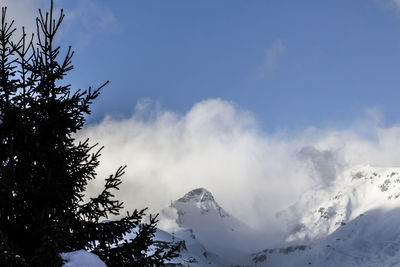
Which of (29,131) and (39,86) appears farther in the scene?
(39,86)

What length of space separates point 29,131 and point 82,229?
2.50 meters

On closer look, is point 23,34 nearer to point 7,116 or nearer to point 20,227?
point 7,116

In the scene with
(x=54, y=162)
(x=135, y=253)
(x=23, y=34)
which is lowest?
(x=135, y=253)

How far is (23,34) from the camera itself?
10852 mm

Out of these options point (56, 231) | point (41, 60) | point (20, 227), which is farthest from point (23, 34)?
point (56, 231)

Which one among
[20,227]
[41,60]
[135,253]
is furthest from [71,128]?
[135,253]

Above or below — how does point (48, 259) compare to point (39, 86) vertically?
below

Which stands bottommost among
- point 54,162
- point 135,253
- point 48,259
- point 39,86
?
point 48,259

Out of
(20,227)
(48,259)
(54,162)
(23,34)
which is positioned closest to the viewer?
(48,259)

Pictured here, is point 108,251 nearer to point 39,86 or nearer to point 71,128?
point 71,128

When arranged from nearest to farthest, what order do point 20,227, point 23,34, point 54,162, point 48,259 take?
point 48,259 → point 20,227 → point 54,162 → point 23,34

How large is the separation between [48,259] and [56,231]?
47 centimetres

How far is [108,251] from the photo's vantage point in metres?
10.4

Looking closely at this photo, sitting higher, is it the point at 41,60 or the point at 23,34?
the point at 23,34
